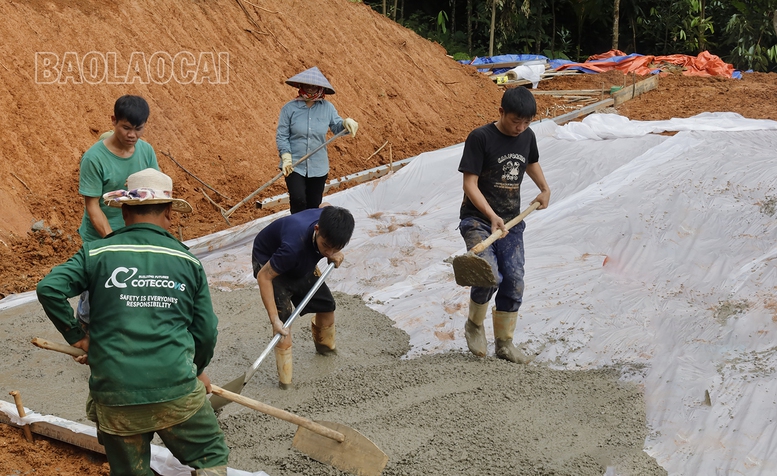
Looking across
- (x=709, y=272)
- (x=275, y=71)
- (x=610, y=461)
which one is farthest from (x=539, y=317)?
(x=275, y=71)

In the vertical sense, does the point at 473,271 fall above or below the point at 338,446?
above

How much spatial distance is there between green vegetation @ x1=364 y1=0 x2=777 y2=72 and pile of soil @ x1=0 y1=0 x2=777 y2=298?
4.71m

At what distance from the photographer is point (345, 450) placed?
3.07m

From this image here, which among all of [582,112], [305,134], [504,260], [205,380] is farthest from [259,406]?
[582,112]

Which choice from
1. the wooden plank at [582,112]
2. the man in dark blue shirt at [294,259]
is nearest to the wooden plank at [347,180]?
the wooden plank at [582,112]

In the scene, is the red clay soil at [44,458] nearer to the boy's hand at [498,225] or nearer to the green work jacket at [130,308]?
the green work jacket at [130,308]

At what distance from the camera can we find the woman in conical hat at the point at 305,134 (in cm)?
565

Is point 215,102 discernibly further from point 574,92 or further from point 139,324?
point 574,92

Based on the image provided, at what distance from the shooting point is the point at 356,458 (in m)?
3.04

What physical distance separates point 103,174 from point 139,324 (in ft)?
4.93

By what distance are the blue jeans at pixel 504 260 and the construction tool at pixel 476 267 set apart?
0.16 m

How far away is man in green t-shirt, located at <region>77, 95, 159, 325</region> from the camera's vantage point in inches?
140

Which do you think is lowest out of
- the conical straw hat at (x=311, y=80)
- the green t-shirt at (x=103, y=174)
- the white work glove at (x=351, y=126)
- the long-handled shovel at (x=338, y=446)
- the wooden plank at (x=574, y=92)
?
the wooden plank at (x=574, y=92)

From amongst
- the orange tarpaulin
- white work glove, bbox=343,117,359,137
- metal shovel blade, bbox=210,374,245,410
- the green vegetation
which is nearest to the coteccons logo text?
white work glove, bbox=343,117,359,137
